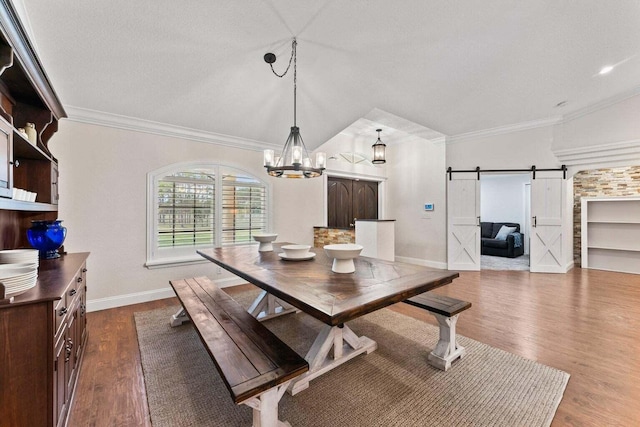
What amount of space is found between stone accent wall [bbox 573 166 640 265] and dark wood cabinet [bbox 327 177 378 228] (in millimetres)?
4207

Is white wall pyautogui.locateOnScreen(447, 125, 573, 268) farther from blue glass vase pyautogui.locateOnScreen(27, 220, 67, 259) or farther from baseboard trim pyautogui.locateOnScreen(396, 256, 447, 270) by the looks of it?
blue glass vase pyautogui.locateOnScreen(27, 220, 67, 259)

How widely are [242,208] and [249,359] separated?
330 centimetres

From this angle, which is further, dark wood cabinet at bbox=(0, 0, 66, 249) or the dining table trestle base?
the dining table trestle base

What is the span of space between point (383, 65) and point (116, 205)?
12.3 ft

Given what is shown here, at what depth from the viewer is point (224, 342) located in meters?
1.58

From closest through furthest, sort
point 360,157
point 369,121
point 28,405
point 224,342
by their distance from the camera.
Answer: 1. point 28,405
2. point 224,342
3. point 369,121
4. point 360,157

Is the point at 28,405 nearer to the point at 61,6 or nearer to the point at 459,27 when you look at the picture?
the point at 61,6

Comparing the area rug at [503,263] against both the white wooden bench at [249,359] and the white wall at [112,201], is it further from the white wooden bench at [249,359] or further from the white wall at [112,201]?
the white wall at [112,201]

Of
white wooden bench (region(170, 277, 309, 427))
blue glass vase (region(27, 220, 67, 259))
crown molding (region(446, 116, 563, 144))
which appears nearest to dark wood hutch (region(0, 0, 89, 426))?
blue glass vase (region(27, 220, 67, 259))

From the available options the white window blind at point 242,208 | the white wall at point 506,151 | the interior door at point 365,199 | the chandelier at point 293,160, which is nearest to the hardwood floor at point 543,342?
the white window blind at point 242,208

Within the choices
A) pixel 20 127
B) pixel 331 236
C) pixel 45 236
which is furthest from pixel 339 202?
pixel 20 127

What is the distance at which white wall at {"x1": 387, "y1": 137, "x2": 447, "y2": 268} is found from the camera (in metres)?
5.63

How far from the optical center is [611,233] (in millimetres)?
5297

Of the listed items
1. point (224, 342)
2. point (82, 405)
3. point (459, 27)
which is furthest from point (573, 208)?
point (82, 405)
